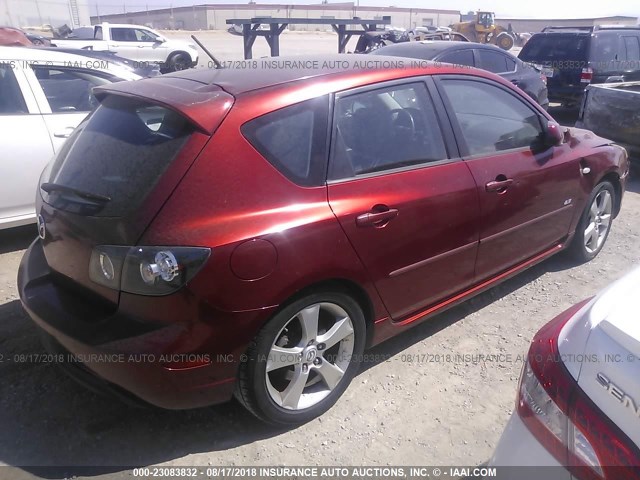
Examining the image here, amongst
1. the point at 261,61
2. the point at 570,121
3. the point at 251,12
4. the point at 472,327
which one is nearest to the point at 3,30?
the point at 570,121

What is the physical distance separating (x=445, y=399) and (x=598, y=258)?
8.39 ft

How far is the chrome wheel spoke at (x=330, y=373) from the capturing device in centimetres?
274

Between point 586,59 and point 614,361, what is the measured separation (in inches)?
427

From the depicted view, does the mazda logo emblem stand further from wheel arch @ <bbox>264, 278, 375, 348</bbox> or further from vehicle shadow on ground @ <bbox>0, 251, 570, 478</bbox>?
wheel arch @ <bbox>264, 278, 375, 348</bbox>

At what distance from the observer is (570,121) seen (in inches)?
438

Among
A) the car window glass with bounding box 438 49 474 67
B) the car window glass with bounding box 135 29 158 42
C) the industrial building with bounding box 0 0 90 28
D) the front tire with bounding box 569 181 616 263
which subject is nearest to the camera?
the front tire with bounding box 569 181 616 263

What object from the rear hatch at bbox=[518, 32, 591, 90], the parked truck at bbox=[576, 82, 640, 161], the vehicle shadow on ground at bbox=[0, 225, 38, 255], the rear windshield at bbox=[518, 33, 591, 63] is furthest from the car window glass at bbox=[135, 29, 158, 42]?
the vehicle shadow on ground at bbox=[0, 225, 38, 255]

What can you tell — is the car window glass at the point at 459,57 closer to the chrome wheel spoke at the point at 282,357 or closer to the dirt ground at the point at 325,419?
the dirt ground at the point at 325,419

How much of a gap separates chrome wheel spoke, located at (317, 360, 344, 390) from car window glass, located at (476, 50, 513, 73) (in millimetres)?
7059

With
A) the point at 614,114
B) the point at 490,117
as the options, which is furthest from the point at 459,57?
the point at 490,117

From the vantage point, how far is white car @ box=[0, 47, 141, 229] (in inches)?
172

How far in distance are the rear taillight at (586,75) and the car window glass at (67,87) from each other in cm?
897

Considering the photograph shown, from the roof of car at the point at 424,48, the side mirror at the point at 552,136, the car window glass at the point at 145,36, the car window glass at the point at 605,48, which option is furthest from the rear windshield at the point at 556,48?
the car window glass at the point at 145,36

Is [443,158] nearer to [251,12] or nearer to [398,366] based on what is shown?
[398,366]
